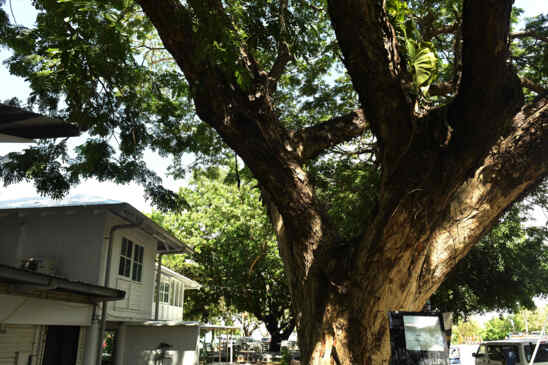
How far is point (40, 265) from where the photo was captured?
11.3 m

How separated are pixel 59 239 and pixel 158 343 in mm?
5722

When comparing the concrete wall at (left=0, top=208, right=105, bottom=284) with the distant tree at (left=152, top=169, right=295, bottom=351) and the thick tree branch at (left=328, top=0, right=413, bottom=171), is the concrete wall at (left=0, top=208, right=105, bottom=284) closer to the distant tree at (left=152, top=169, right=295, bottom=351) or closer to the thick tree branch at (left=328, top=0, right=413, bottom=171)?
the thick tree branch at (left=328, top=0, right=413, bottom=171)

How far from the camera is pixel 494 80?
3.40m

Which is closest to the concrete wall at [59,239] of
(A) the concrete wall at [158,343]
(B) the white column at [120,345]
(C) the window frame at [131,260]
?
(C) the window frame at [131,260]

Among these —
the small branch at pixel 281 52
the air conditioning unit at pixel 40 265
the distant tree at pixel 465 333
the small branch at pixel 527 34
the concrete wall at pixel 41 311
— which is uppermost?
the small branch at pixel 527 34

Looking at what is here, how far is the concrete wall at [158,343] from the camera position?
1474cm

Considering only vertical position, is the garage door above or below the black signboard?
below

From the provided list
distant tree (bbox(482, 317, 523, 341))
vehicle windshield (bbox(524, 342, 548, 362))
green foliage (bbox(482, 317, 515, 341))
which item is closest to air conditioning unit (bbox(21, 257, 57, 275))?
vehicle windshield (bbox(524, 342, 548, 362))

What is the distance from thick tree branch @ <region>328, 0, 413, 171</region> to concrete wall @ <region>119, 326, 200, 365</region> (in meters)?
13.6

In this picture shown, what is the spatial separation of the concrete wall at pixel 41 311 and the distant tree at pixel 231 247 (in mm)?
12380

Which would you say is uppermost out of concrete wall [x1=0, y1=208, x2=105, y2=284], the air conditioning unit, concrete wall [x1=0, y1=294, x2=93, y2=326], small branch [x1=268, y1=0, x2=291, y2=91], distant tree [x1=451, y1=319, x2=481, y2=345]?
small branch [x1=268, y1=0, x2=291, y2=91]

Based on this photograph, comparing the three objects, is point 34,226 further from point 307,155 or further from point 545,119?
point 545,119

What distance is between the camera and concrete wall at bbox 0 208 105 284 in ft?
38.6

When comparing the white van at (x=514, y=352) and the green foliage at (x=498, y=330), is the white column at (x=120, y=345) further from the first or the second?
the green foliage at (x=498, y=330)
